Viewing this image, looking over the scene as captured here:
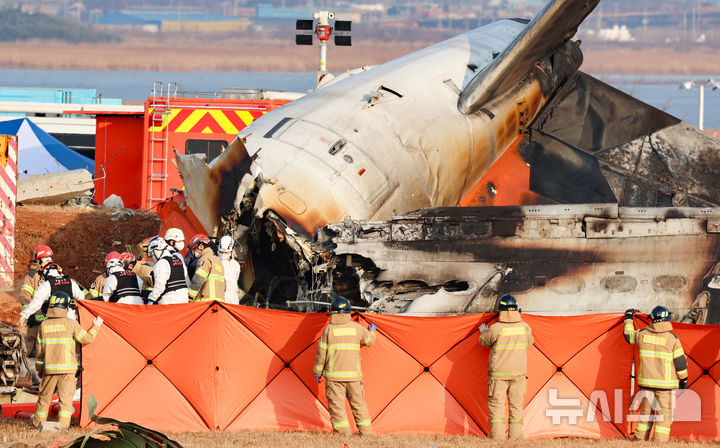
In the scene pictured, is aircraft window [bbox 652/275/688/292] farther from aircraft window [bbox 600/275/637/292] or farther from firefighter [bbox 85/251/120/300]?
firefighter [bbox 85/251/120/300]

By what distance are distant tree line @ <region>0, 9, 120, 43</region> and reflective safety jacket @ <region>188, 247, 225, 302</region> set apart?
259 feet

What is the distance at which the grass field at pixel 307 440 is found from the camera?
1153cm

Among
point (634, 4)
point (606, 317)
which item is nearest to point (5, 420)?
point (606, 317)

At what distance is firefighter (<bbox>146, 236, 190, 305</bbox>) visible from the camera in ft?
46.9

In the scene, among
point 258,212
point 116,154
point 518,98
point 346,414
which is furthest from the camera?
point 116,154

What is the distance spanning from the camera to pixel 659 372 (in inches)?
474

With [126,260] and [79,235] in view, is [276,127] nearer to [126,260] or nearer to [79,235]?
[126,260]

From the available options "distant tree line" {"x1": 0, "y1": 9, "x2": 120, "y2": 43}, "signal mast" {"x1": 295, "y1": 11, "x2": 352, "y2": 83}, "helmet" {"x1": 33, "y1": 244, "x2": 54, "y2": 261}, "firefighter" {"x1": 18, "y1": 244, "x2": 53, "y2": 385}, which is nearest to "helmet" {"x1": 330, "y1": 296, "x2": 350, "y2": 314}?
"helmet" {"x1": 33, "y1": 244, "x2": 54, "y2": 261}

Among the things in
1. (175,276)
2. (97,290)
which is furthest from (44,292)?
(175,276)

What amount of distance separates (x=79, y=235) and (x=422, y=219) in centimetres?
1091

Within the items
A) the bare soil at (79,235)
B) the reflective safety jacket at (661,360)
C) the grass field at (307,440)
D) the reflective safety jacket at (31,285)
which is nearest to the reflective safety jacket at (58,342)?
the grass field at (307,440)

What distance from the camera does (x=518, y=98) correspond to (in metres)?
20.2

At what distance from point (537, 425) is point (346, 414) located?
8.05ft

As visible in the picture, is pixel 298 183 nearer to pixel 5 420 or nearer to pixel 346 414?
pixel 346 414
